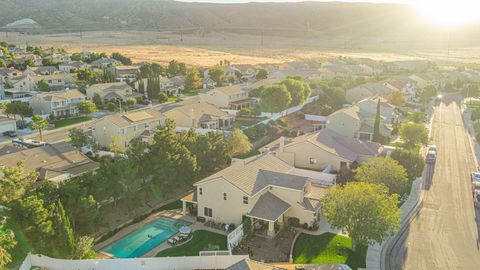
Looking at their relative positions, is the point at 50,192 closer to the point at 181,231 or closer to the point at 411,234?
the point at 181,231

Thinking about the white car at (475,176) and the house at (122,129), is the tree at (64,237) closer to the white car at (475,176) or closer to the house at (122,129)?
the house at (122,129)

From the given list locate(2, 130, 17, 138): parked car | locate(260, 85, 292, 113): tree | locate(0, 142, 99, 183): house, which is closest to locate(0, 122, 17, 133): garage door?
locate(2, 130, 17, 138): parked car

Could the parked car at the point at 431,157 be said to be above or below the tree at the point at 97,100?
below

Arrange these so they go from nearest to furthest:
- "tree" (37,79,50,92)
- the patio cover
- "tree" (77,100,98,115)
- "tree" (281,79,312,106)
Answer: the patio cover
"tree" (77,100,98,115)
"tree" (281,79,312,106)
"tree" (37,79,50,92)

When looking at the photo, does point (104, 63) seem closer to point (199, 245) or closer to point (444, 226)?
point (199, 245)

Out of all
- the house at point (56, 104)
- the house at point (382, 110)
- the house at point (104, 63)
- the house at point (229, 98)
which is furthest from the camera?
the house at point (104, 63)

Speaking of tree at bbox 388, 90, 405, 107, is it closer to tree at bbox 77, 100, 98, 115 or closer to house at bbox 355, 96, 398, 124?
house at bbox 355, 96, 398, 124

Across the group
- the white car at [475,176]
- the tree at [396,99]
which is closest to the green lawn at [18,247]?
the white car at [475,176]
